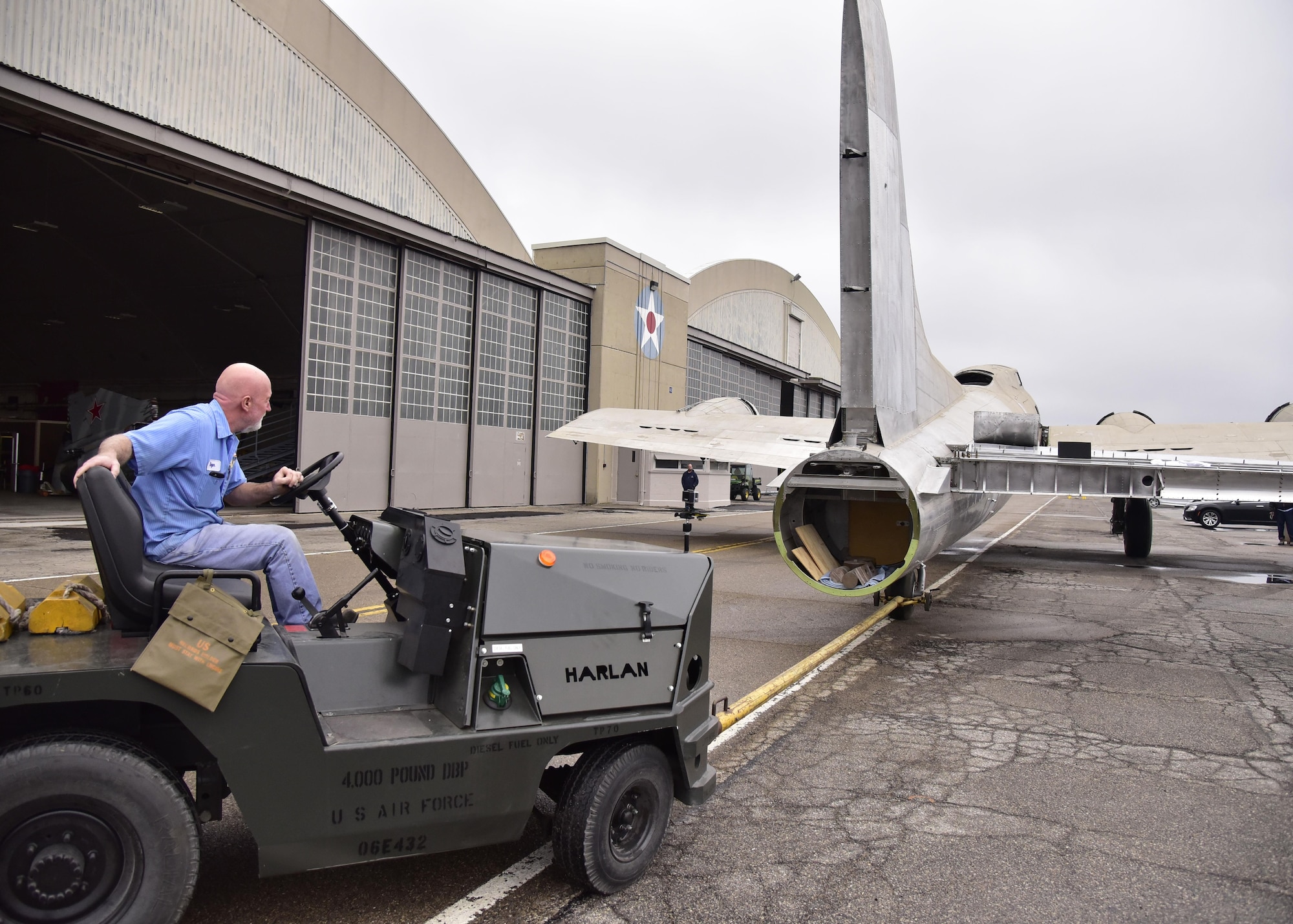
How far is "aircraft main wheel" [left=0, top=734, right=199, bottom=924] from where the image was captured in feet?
7.07

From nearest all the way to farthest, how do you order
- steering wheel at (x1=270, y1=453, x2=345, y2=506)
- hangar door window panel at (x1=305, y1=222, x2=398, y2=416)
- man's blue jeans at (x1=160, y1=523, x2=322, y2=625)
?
man's blue jeans at (x1=160, y1=523, x2=322, y2=625) → steering wheel at (x1=270, y1=453, x2=345, y2=506) → hangar door window panel at (x1=305, y1=222, x2=398, y2=416)

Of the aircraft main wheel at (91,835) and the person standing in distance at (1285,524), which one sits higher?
the person standing in distance at (1285,524)

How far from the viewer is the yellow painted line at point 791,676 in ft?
17.4

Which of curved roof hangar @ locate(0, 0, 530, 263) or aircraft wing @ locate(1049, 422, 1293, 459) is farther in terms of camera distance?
curved roof hangar @ locate(0, 0, 530, 263)

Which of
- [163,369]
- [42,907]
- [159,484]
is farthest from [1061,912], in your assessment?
[163,369]

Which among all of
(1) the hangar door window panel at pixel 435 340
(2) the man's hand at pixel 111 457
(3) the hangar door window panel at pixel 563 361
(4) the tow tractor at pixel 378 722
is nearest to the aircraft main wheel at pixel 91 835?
(4) the tow tractor at pixel 378 722

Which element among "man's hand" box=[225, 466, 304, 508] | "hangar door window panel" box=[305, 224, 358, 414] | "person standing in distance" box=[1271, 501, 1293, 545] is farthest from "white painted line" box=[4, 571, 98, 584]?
"person standing in distance" box=[1271, 501, 1293, 545]

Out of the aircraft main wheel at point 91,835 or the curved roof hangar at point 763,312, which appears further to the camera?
the curved roof hangar at point 763,312

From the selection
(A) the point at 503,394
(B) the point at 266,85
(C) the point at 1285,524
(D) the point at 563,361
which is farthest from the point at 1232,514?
(B) the point at 266,85

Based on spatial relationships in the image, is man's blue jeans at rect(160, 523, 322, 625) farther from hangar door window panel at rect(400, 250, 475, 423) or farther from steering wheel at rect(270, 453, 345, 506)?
hangar door window panel at rect(400, 250, 475, 423)

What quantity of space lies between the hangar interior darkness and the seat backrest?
16.6 m

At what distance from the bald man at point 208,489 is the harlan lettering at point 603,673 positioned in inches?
47.9

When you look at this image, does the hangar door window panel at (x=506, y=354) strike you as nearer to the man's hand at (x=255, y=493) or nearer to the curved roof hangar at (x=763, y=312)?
the curved roof hangar at (x=763, y=312)

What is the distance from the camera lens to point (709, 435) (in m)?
19.1
